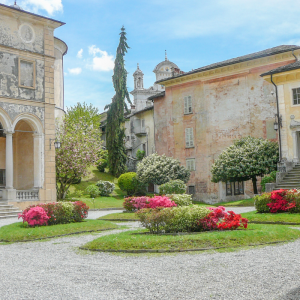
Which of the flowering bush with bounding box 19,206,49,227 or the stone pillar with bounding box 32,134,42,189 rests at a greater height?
the stone pillar with bounding box 32,134,42,189

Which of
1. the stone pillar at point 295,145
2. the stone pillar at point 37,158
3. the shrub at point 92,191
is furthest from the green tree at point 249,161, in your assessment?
the stone pillar at point 37,158

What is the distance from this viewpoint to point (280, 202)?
51.6ft

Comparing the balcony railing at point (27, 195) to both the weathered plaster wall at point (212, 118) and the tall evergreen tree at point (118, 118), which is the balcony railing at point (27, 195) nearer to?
the weathered plaster wall at point (212, 118)

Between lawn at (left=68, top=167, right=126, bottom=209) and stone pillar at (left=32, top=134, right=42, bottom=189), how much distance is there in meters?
4.38

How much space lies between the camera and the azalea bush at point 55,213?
45.6 ft

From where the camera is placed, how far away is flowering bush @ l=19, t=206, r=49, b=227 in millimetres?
13844

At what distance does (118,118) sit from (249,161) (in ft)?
64.0

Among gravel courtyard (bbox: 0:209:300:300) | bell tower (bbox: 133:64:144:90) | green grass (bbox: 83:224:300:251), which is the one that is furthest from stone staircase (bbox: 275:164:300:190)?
bell tower (bbox: 133:64:144:90)

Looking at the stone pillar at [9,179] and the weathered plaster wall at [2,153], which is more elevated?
the weathered plaster wall at [2,153]

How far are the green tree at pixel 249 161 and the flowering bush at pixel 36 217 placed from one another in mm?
17195

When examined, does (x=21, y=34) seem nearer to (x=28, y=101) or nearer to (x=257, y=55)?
(x=28, y=101)

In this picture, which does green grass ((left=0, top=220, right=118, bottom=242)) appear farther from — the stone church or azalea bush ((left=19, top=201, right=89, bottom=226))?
the stone church

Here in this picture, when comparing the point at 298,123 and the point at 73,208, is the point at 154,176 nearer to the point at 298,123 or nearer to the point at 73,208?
the point at 298,123

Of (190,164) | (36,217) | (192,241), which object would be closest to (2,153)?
(36,217)
